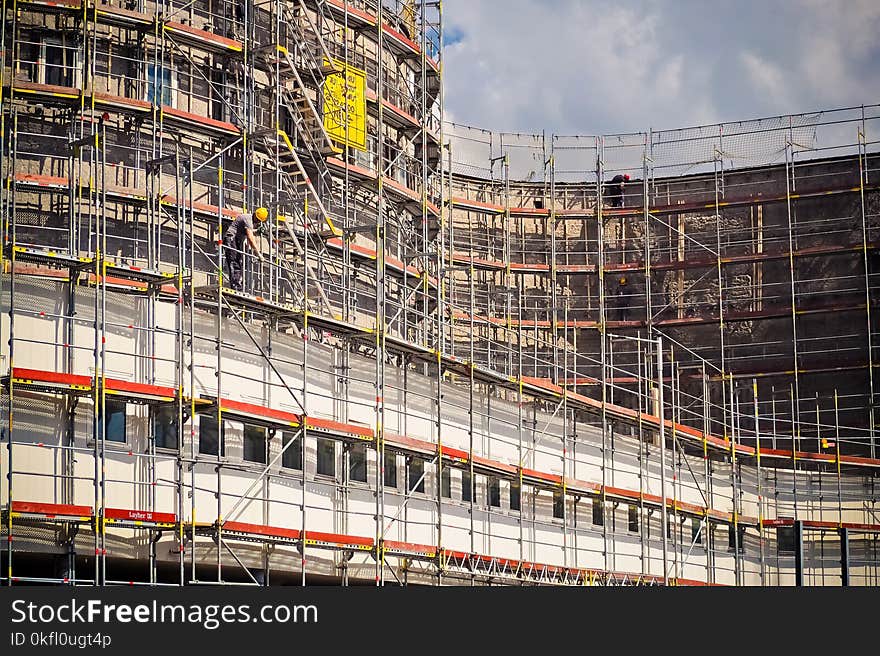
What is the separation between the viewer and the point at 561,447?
4041 cm

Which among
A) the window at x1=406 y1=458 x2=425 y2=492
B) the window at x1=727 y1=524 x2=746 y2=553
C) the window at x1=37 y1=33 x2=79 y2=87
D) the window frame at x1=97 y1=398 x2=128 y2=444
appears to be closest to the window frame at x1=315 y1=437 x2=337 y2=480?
the window at x1=406 y1=458 x2=425 y2=492

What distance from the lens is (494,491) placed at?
3769cm

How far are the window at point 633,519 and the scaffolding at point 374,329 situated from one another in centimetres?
7

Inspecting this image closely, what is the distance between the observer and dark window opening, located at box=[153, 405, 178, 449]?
2923 cm

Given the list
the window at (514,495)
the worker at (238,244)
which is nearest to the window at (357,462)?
the worker at (238,244)

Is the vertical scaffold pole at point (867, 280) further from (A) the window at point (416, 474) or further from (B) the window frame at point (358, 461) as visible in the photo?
(B) the window frame at point (358, 461)

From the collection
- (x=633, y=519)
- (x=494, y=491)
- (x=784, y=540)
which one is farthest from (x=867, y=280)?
(x=494, y=491)

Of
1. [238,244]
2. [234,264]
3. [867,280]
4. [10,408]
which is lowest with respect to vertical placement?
[10,408]

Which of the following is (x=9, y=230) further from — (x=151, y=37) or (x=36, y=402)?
(x=151, y=37)

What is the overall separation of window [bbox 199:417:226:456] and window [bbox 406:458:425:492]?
5.62 metres

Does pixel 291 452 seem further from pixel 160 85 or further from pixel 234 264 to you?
pixel 160 85

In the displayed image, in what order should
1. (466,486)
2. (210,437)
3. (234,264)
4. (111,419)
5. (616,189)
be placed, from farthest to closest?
(616,189) → (466,486) → (234,264) → (210,437) → (111,419)

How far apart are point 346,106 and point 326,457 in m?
9.82

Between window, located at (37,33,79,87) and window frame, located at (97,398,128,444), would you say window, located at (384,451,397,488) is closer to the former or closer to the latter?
window frame, located at (97,398,128,444)
